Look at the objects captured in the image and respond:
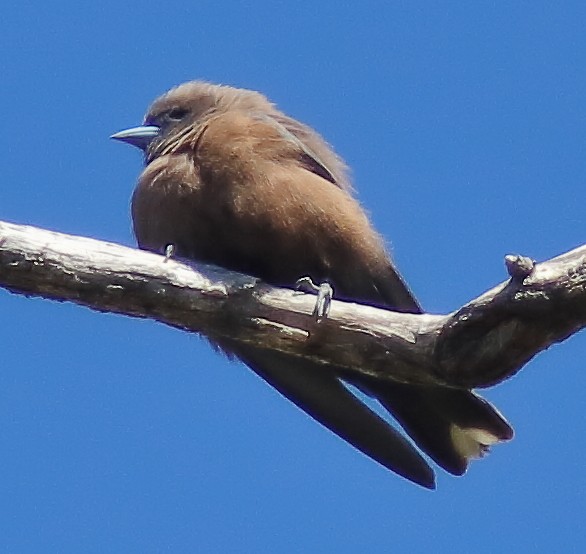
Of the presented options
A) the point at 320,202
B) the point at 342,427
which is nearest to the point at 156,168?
the point at 320,202

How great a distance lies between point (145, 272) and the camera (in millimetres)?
4039

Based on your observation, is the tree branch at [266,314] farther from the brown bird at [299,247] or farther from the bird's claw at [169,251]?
the brown bird at [299,247]

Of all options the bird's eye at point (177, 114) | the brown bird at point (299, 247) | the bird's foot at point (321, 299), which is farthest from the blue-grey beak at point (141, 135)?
the bird's foot at point (321, 299)

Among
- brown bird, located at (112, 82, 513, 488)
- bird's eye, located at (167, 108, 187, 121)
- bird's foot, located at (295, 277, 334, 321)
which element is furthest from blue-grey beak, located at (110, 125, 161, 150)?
bird's foot, located at (295, 277, 334, 321)

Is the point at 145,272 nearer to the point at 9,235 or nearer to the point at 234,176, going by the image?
the point at 9,235

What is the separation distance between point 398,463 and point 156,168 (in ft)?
5.50

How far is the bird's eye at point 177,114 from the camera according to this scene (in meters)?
5.79

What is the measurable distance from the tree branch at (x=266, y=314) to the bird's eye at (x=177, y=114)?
1776mm

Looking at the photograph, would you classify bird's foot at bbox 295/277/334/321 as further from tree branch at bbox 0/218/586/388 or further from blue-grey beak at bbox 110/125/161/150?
blue-grey beak at bbox 110/125/161/150

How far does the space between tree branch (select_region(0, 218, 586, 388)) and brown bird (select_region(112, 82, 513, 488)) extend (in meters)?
0.53

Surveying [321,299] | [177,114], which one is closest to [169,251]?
[321,299]

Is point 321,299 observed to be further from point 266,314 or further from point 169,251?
point 169,251

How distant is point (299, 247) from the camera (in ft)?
15.4

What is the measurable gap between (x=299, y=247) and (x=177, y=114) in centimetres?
148
